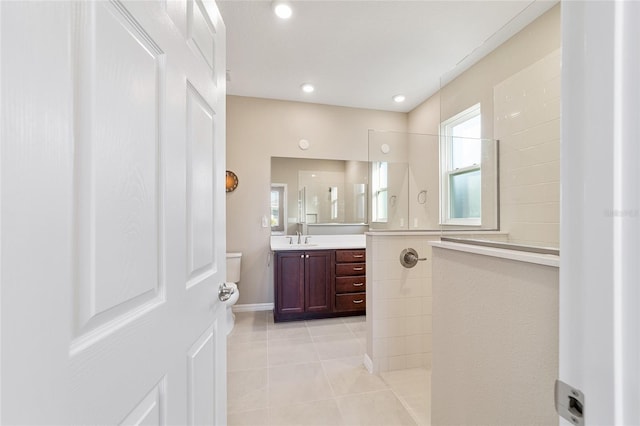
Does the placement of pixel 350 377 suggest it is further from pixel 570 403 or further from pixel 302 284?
pixel 570 403


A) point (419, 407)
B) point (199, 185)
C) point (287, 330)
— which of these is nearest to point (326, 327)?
point (287, 330)

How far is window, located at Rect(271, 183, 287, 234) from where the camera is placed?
347 centimetres

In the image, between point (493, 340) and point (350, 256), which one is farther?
point (350, 256)

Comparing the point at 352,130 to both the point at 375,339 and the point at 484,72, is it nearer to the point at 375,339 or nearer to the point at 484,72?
the point at 484,72

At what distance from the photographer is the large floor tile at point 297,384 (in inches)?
68.7

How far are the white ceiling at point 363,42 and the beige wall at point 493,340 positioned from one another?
1693 mm

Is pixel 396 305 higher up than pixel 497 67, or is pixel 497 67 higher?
pixel 497 67

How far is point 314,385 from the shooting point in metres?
1.88

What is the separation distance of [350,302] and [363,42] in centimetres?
272

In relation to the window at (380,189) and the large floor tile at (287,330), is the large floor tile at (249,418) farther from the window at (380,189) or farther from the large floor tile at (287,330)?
the window at (380,189)

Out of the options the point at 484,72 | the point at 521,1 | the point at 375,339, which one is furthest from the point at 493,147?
the point at 375,339

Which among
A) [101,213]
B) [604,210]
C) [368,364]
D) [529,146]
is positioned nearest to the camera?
[604,210]

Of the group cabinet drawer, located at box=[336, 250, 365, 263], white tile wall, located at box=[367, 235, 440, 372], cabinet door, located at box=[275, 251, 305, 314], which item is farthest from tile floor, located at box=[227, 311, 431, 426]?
cabinet drawer, located at box=[336, 250, 365, 263]

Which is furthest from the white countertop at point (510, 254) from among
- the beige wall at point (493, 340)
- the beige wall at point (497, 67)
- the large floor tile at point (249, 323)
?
the large floor tile at point (249, 323)
